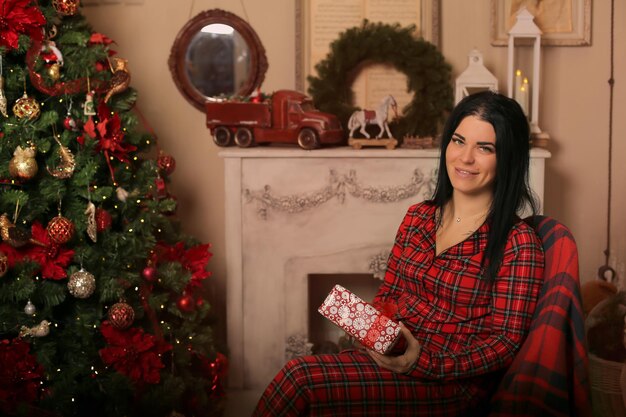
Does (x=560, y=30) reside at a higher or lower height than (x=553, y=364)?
higher

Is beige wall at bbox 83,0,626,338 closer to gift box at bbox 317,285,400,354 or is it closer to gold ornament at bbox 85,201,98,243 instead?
gold ornament at bbox 85,201,98,243

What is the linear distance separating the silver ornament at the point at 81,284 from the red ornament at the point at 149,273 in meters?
0.27

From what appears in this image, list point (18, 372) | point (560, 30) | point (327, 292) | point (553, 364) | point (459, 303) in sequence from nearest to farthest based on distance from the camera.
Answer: point (553, 364), point (459, 303), point (18, 372), point (560, 30), point (327, 292)

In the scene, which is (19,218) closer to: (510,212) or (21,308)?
(21,308)

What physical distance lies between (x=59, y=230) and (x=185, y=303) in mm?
636

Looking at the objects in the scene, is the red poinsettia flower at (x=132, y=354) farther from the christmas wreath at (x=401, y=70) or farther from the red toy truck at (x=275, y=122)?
the christmas wreath at (x=401, y=70)

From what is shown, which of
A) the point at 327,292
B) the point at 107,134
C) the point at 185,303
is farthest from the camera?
the point at 327,292

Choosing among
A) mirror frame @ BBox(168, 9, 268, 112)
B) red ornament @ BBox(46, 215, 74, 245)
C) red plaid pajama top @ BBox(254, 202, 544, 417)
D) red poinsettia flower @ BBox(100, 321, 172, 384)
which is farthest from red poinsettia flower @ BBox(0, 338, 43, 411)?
mirror frame @ BBox(168, 9, 268, 112)

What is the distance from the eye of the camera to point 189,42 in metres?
3.49

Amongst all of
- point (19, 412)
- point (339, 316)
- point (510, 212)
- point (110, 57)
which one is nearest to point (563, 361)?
point (510, 212)

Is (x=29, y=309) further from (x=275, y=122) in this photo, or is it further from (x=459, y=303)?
(x=459, y=303)

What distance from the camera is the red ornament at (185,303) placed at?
119 inches

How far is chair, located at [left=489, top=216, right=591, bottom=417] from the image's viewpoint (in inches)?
72.6

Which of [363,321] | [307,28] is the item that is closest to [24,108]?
[307,28]
